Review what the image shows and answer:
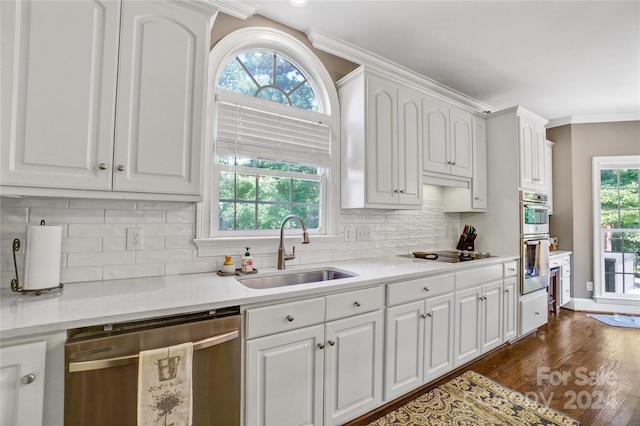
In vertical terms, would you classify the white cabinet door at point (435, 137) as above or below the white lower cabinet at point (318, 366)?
above

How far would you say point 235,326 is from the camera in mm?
1307

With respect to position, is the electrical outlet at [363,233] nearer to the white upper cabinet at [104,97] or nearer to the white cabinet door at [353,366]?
the white cabinet door at [353,366]

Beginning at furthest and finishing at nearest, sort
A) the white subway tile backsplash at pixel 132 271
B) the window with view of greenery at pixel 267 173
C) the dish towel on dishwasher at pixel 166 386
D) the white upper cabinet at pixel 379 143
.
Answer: the white upper cabinet at pixel 379 143 < the window with view of greenery at pixel 267 173 < the white subway tile backsplash at pixel 132 271 < the dish towel on dishwasher at pixel 166 386

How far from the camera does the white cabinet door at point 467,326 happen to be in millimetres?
2303

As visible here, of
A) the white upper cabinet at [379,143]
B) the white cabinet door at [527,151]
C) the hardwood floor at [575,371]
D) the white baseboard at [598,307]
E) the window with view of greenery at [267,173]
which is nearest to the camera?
the hardwood floor at [575,371]

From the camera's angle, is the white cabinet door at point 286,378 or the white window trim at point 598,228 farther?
the white window trim at point 598,228

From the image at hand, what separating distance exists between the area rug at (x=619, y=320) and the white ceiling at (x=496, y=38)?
2716 mm

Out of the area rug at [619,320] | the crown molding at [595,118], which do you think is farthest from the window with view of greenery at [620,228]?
the crown molding at [595,118]

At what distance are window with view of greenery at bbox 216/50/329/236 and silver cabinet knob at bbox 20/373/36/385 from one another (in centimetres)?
115

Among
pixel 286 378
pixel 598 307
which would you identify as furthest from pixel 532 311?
pixel 286 378

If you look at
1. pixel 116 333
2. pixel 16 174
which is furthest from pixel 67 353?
pixel 16 174

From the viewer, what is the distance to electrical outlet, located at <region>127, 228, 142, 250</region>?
5.43 ft

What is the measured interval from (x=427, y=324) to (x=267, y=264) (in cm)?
121

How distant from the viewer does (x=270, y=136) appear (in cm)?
215
